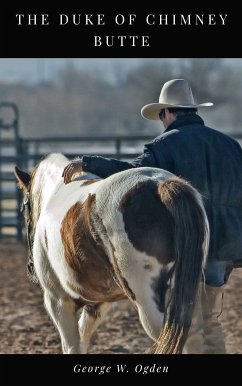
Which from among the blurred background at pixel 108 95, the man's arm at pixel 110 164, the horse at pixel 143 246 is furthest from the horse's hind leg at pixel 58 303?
the blurred background at pixel 108 95

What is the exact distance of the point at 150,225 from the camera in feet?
13.5

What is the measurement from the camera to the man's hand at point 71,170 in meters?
5.01

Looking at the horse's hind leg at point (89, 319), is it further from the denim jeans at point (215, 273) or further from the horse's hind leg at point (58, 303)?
the denim jeans at point (215, 273)

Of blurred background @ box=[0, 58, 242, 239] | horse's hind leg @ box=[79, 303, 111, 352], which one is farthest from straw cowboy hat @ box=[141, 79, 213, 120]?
blurred background @ box=[0, 58, 242, 239]

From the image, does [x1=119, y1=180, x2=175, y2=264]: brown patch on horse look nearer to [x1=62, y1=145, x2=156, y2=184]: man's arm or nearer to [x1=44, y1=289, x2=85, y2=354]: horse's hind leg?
[x1=62, y1=145, x2=156, y2=184]: man's arm

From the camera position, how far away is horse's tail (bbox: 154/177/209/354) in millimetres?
4066

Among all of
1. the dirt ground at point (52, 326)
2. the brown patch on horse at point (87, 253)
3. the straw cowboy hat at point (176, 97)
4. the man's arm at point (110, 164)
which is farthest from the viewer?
the dirt ground at point (52, 326)

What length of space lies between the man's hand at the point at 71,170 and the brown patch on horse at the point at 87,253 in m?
0.49

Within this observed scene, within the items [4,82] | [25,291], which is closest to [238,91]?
[4,82]

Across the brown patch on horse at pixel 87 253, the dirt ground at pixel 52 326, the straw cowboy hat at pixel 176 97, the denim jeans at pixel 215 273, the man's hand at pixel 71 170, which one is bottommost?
the dirt ground at pixel 52 326

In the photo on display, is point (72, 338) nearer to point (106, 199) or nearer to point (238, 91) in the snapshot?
point (106, 199)

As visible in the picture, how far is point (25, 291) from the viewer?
8.70m
